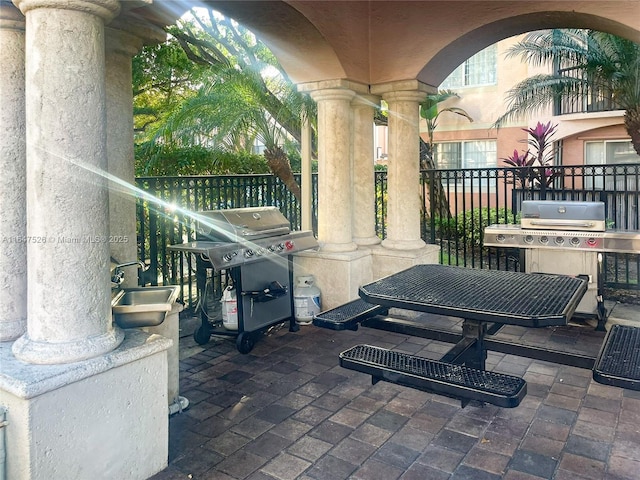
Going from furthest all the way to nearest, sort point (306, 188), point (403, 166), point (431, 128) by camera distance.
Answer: point (431, 128) → point (306, 188) → point (403, 166)

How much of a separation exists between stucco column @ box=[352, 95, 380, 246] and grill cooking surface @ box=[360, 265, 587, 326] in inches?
89.9

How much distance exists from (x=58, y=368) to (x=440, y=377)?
2.06 metres

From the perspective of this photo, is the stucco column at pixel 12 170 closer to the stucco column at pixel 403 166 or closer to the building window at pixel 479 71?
the stucco column at pixel 403 166

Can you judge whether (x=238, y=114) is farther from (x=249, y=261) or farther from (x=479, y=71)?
(x=479, y=71)

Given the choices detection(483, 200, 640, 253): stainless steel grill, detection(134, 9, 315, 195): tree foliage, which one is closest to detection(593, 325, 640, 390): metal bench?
detection(483, 200, 640, 253): stainless steel grill

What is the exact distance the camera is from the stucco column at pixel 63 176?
2.65 metres

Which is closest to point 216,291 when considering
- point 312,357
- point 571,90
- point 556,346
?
point 312,357

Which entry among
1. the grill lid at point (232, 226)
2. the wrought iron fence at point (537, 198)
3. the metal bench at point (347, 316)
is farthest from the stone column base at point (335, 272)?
the wrought iron fence at point (537, 198)

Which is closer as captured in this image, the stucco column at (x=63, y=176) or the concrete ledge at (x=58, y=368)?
the concrete ledge at (x=58, y=368)

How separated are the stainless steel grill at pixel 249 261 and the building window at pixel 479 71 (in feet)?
42.0

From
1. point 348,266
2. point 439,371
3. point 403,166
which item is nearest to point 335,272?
point 348,266

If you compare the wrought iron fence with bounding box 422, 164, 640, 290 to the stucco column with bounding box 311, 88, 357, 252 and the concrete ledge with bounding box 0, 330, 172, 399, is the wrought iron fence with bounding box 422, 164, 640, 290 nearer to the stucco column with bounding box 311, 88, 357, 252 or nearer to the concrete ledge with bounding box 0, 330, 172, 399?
the stucco column with bounding box 311, 88, 357, 252

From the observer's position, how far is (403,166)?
6.41 meters

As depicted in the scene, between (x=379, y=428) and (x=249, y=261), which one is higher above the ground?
(x=249, y=261)
